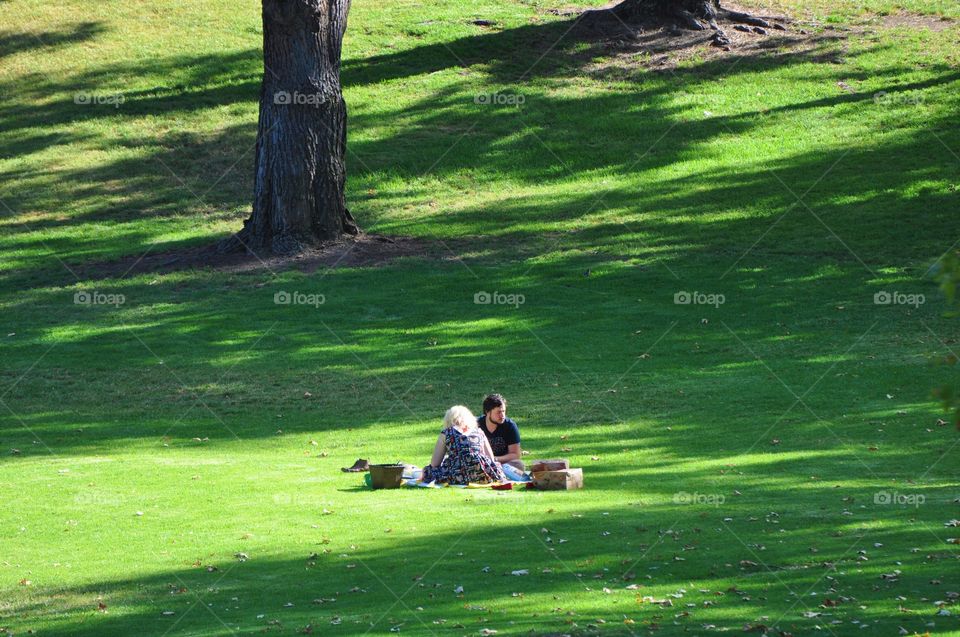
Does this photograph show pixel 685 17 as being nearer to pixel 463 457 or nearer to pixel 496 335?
pixel 496 335

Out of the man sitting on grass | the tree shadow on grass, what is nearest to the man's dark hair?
the man sitting on grass

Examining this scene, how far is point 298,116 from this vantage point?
2912 centimetres

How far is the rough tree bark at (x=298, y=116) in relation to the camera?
95.3ft

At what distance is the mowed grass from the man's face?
139cm

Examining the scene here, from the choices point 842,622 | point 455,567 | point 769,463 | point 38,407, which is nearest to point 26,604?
point 455,567

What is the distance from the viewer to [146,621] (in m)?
10.0

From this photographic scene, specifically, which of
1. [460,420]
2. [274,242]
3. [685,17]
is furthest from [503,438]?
[685,17]

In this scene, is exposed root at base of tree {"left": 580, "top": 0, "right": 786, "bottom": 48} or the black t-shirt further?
exposed root at base of tree {"left": 580, "top": 0, "right": 786, "bottom": 48}

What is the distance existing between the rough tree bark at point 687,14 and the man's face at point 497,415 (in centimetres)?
2997

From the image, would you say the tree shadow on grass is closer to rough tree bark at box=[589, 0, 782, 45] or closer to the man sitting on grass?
rough tree bark at box=[589, 0, 782, 45]

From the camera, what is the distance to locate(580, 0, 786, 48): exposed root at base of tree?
142 feet

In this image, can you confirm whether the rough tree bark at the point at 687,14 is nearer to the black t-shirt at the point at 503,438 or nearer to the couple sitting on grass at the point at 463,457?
the black t-shirt at the point at 503,438

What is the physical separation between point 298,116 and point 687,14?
19.5 metres

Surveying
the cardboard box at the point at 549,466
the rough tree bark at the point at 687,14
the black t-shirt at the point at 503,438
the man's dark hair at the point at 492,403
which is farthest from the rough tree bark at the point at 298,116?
the rough tree bark at the point at 687,14
